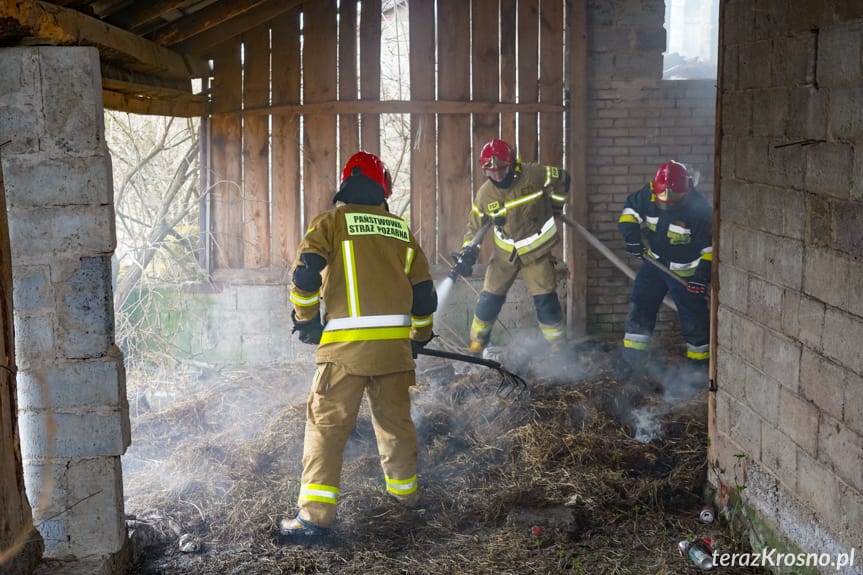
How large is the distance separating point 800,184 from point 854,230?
1.91 ft

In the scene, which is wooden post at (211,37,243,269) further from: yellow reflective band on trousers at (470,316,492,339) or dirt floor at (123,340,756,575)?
yellow reflective band on trousers at (470,316,492,339)

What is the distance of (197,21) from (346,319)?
351 cm

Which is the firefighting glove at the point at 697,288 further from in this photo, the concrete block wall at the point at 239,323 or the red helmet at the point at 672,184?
the concrete block wall at the point at 239,323

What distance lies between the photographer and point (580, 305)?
9961 millimetres

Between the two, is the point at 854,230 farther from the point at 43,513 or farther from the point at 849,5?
the point at 43,513

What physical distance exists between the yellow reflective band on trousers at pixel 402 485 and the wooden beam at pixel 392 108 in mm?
4636

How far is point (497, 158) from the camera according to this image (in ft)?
28.5

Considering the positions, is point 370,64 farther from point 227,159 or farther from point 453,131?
point 227,159

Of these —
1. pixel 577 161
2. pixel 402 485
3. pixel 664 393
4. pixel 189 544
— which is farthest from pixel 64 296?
pixel 577 161

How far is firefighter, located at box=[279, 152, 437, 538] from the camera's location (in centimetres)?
547

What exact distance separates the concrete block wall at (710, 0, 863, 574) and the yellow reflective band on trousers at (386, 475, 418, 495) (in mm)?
1883

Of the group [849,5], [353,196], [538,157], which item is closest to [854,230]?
[849,5]

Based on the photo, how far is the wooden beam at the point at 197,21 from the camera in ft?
24.6

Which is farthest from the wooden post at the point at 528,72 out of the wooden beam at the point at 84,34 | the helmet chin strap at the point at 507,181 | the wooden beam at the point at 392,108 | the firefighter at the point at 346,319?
the firefighter at the point at 346,319
